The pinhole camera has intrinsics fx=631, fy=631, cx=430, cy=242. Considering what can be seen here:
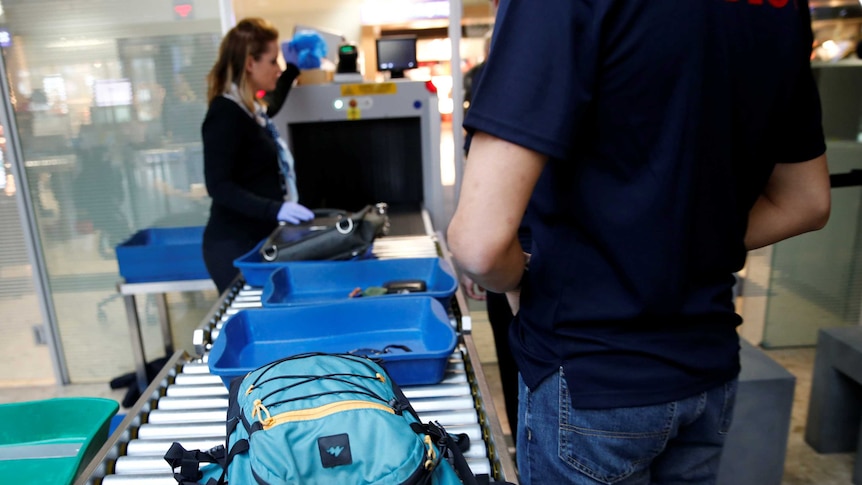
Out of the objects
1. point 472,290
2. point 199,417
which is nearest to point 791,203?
point 199,417

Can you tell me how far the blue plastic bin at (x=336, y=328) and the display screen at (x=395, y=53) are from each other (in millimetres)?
1505

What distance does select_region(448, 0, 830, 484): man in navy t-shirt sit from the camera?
0.67m

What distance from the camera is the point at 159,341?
3.21 meters

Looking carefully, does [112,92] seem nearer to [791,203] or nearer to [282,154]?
[282,154]

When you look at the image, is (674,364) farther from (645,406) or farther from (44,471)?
(44,471)

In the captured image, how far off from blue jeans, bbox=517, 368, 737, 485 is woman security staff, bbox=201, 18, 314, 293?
1.29 metres

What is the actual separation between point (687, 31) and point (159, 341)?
3.12 metres

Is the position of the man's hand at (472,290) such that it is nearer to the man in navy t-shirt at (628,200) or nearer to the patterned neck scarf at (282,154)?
the patterned neck scarf at (282,154)

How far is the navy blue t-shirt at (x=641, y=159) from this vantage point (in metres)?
0.67

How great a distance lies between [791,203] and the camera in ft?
3.05

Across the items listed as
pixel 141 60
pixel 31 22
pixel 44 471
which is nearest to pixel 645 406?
pixel 44 471

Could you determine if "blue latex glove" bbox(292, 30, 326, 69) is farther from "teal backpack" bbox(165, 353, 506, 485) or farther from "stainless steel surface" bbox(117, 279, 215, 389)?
"teal backpack" bbox(165, 353, 506, 485)

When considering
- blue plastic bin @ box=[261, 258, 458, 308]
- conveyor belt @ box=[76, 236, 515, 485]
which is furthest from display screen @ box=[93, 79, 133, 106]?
conveyor belt @ box=[76, 236, 515, 485]

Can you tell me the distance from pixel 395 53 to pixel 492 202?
1996 millimetres
